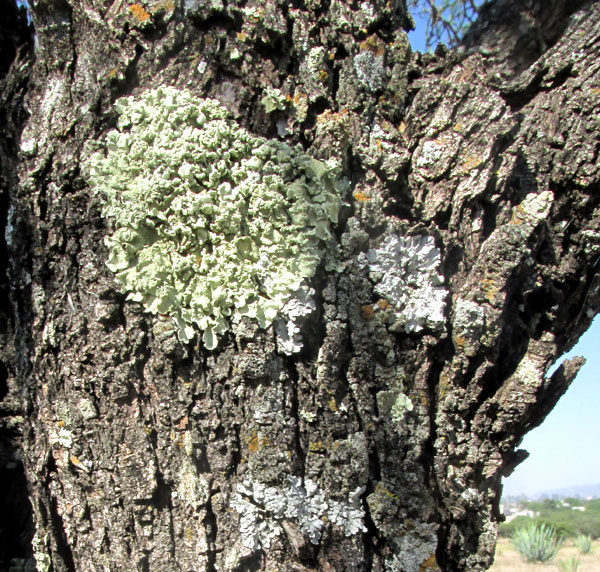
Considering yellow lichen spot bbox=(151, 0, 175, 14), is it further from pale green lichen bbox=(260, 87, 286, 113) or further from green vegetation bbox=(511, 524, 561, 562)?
green vegetation bbox=(511, 524, 561, 562)

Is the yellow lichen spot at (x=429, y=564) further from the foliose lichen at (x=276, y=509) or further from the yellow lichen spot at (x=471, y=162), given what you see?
the yellow lichen spot at (x=471, y=162)

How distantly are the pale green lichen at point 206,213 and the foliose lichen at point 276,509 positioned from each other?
0.33 meters

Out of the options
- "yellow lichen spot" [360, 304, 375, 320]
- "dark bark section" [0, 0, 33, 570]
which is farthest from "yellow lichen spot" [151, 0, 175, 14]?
"yellow lichen spot" [360, 304, 375, 320]

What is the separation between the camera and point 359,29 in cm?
130

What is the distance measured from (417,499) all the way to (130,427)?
2.17ft

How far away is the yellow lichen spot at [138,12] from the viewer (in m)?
1.21

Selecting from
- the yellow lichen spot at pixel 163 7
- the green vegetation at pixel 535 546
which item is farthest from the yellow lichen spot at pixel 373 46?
the green vegetation at pixel 535 546

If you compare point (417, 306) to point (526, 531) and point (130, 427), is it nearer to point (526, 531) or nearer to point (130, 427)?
point (130, 427)

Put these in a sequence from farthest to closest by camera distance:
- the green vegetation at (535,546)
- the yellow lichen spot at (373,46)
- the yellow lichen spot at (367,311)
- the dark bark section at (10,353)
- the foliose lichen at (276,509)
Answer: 1. the green vegetation at (535,546)
2. the dark bark section at (10,353)
3. the yellow lichen spot at (373,46)
4. the yellow lichen spot at (367,311)
5. the foliose lichen at (276,509)

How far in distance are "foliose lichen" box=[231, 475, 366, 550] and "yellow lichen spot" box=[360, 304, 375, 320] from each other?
1.26 feet

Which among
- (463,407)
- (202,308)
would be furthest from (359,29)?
(463,407)

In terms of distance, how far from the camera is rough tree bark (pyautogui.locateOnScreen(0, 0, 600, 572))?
1.09 metres

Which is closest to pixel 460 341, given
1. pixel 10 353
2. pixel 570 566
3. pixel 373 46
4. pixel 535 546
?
pixel 373 46

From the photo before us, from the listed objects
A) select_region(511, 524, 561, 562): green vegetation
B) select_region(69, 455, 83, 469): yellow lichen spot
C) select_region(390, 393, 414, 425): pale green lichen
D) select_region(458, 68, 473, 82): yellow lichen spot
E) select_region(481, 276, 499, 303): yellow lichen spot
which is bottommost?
select_region(511, 524, 561, 562): green vegetation
